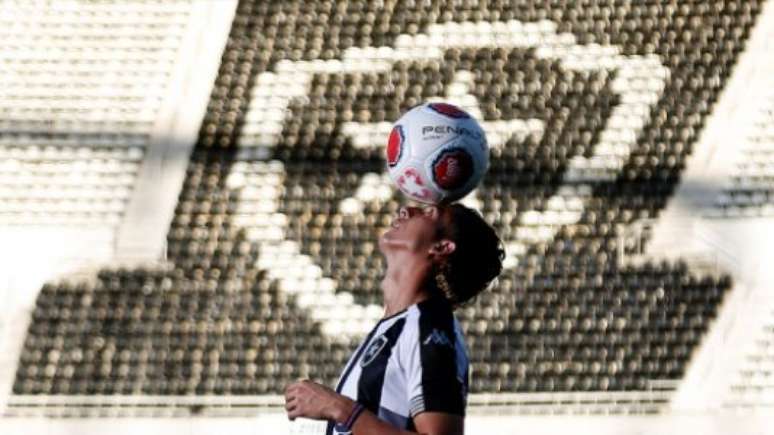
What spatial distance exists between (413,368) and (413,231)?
29cm

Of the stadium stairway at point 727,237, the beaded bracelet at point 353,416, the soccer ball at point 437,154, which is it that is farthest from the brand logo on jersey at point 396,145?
the stadium stairway at point 727,237

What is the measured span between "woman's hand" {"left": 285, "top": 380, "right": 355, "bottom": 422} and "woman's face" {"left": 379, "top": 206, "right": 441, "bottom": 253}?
12.3 inches

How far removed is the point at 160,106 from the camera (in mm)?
6977

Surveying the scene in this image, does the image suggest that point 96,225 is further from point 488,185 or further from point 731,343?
point 731,343

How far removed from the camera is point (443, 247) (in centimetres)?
257

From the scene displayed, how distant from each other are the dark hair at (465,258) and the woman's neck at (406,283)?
0.07 feet

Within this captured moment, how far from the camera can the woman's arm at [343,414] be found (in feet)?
7.71

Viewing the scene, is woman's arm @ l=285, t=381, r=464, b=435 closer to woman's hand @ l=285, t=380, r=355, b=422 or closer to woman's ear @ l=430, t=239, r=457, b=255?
woman's hand @ l=285, t=380, r=355, b=422

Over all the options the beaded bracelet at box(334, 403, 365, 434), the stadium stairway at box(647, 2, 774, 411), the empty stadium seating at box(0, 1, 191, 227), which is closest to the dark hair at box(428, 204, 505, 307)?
the beaded bracelet at box(334, 403, 365, 434)

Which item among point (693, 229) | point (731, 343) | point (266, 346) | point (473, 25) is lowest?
point (266, 346)

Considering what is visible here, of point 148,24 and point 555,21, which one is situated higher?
point 555,21

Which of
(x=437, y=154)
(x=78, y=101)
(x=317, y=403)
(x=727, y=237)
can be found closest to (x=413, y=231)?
(x=317, y=403)

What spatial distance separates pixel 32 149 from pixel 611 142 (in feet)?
9.14

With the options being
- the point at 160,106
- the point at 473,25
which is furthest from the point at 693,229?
the point at 160,106
